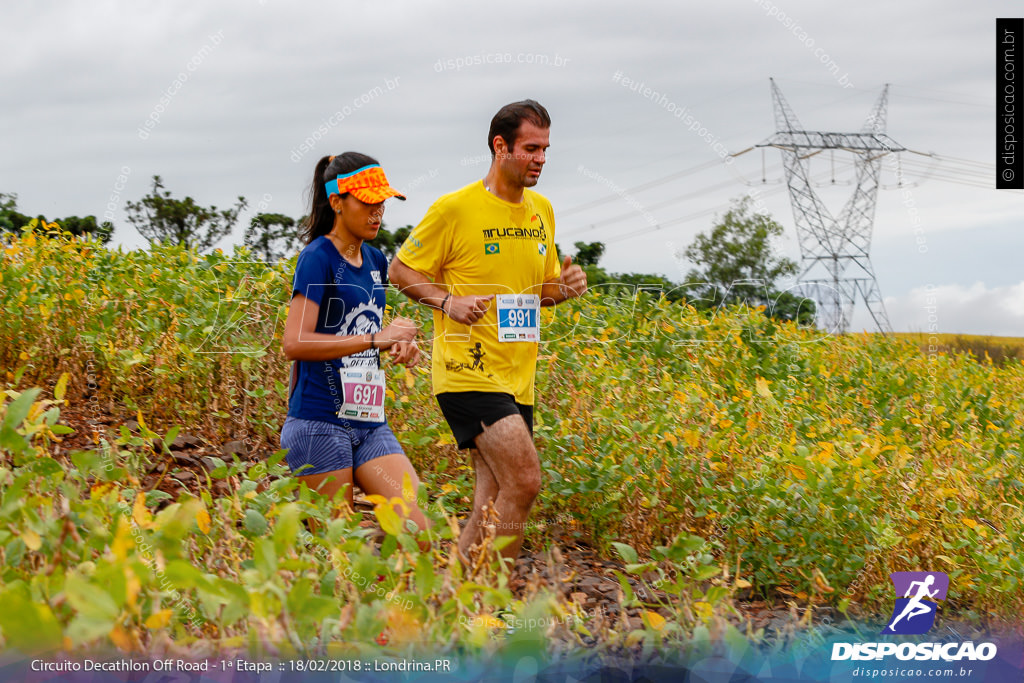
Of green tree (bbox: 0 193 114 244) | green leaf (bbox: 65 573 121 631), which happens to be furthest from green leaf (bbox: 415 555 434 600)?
green tree (bbox: 0 193 114 244)

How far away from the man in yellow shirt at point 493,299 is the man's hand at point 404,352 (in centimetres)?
43

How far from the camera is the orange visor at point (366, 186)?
371cm

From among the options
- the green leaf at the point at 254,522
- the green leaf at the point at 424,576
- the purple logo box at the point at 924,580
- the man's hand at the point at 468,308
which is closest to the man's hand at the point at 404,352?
the man's hand at the point at 468,308

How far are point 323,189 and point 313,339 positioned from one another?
68 centimetres

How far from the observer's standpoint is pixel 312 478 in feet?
12.0

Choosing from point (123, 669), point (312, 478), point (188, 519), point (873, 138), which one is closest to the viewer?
point (123, 669)

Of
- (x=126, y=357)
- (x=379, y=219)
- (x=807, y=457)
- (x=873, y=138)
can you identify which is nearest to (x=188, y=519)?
(x=379, y=219)

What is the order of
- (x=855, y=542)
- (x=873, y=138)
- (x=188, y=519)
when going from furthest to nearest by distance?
1. (x=873, y=138)
2. (x=855, y=542)
3. (x=188, y=519)

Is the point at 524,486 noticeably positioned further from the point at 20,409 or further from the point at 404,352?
the point at 20,409

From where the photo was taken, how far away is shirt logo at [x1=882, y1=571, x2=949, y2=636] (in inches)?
139

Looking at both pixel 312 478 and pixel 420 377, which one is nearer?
pixel 312 478

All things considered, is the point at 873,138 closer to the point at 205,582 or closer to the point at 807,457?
the point at 807,457

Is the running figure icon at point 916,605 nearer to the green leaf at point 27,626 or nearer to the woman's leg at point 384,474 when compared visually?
the woman's leg at point 384,474

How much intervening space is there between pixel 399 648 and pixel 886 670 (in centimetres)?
127
